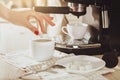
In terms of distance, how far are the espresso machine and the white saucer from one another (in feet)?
0.17

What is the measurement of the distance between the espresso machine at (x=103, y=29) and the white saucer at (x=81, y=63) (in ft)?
0.17

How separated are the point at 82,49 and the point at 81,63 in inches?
5.7

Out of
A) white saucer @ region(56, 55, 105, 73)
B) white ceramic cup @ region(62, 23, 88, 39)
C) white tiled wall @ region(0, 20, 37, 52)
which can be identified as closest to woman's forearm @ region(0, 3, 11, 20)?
white tiled wall @ region(0, 20, 37, 52)

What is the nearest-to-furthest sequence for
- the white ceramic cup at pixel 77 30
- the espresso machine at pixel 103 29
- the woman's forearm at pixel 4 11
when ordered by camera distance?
the espresso machine at pixel 103 29 → the white ceramic cup at pixel 77 30 → the woman's forearm at pixel 4 11

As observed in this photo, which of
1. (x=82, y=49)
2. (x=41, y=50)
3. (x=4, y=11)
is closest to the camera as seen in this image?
(x=41, y=50)

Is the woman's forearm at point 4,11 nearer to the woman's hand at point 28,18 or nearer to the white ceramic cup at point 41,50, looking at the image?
the woman's hand at point 28,18

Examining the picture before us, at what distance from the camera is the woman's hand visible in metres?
1.10

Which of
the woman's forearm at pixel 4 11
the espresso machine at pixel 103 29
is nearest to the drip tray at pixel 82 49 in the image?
the espresso machine at pixel 103 29

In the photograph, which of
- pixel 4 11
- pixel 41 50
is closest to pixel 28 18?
pixel 4 11

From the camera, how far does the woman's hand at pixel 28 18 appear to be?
43.5 inches

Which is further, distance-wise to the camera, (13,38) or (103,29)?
(13,38)

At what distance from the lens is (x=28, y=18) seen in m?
1.14

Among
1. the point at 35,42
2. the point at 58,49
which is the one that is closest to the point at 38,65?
the point at 35,42

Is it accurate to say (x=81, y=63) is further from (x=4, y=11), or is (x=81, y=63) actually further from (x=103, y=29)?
(x=4, y=11)
